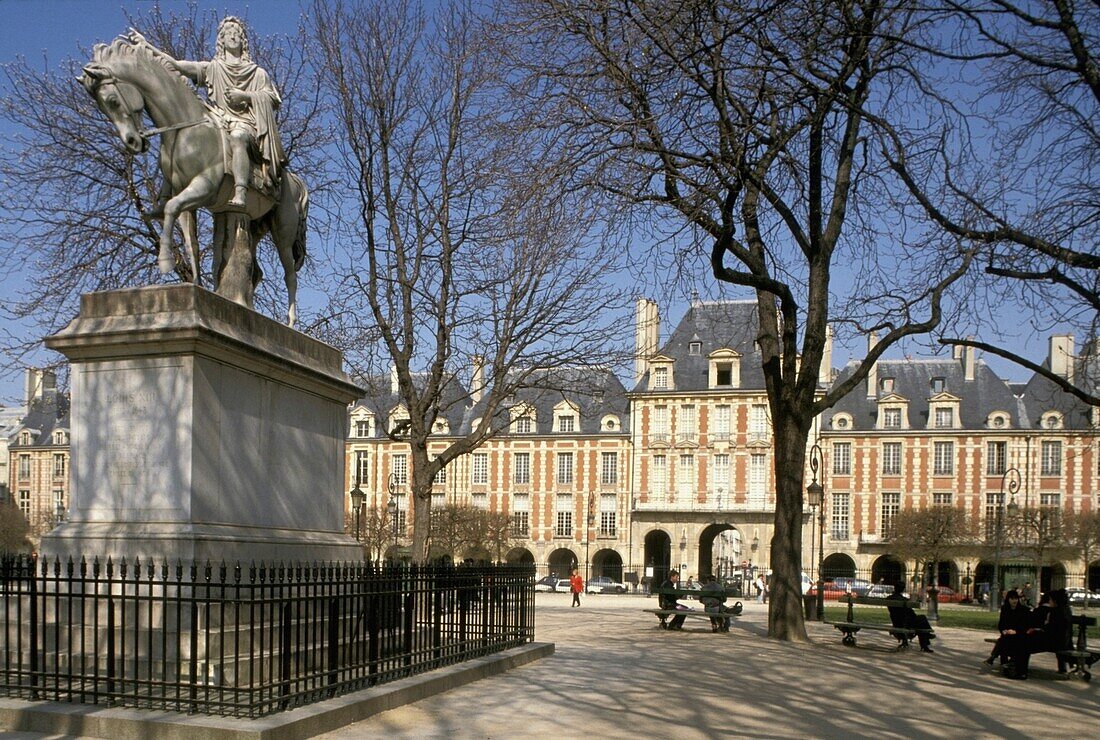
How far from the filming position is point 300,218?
11320mm

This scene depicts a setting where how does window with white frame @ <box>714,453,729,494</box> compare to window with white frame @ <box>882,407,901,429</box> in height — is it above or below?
below

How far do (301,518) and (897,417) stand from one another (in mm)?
59154

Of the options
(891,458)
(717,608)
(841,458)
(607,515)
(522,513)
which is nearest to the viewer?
(717,608)

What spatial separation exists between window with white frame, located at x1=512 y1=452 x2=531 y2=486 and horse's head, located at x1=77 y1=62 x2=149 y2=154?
59.5 m

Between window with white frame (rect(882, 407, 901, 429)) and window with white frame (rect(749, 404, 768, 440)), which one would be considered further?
window with white frame (rect(882, 407, 901, 429))

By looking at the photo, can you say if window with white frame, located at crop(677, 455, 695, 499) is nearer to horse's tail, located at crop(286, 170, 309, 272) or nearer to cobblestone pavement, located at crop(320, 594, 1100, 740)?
cobblestone pavement, located at crop(320, 594, 1100, 740)

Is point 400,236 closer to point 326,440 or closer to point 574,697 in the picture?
point 326,440

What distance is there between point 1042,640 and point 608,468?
175 ft

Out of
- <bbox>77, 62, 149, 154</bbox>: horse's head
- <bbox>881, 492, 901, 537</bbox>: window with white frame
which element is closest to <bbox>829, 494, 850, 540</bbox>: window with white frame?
<bbox>881, 492, 901, 537</bbox>: window with white frame

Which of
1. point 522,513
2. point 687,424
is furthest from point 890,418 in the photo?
point 522,513

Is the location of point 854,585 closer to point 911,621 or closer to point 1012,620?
point 911,621

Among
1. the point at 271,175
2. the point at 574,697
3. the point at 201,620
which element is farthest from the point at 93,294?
the point at 574,697

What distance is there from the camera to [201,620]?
8.10 meters

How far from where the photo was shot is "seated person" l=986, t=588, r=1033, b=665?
547 inches
